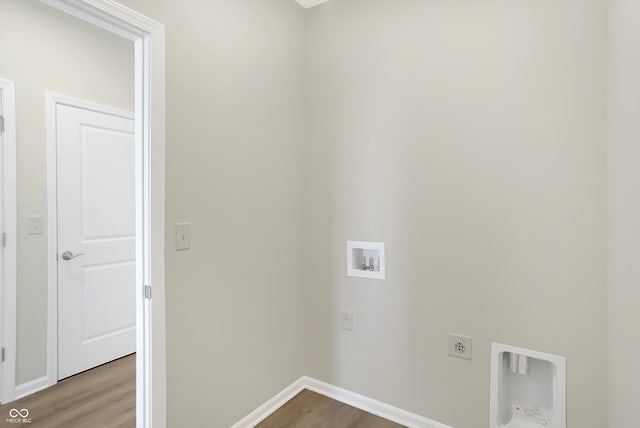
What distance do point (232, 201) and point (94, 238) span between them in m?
1.66

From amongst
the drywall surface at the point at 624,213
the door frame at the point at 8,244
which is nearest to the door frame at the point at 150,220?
the door frame at the point at 8,244

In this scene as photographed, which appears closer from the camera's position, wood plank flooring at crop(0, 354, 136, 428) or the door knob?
wood plank flooring at crop(0, 354, 136, 428)

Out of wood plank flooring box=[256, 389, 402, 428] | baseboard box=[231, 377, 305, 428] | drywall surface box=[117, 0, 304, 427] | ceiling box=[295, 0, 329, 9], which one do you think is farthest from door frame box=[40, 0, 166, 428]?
ceiling box=[295, 0, 329, 9]

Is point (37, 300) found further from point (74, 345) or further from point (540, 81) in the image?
point (540, 81)

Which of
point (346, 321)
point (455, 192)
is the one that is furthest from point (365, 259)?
point (455, 192)

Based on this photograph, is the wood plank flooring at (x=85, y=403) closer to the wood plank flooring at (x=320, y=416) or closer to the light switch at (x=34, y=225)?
the wood plank flooring at (x=320, y=416)

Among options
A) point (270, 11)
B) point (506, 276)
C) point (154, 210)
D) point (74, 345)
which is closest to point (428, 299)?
point (506, 276)

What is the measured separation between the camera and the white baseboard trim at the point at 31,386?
222 centimetres

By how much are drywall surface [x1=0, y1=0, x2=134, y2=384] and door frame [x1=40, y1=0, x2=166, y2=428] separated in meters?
1.44

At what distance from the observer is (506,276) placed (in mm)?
1673

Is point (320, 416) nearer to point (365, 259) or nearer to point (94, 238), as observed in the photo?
point (365, 259)

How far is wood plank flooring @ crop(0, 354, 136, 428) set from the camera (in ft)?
6.59

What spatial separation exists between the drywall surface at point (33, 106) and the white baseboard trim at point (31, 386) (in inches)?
1.1

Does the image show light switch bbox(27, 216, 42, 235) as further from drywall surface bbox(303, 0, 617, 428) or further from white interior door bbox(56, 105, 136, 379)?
drywall surface bbox(303, 0, 617, 428)
